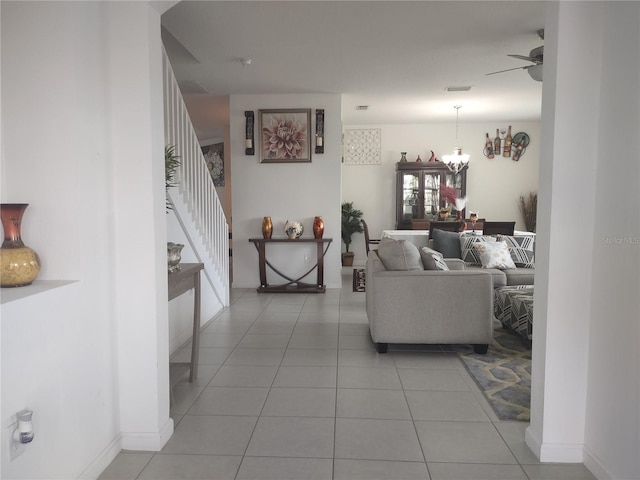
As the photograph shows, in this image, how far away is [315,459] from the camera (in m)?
2.04

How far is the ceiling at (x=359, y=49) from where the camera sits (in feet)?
11.0

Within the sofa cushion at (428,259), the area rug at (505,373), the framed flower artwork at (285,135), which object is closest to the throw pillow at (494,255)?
the area rug at (505,373)

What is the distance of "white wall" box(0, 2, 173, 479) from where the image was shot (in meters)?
1.63

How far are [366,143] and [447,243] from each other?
3461mm

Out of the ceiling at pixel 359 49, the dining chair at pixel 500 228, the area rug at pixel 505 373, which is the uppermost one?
the ceiling at pixel 359 49

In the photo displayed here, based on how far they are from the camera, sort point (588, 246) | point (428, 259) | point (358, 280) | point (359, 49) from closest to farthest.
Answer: point (588, 246), point (428, 259), point (359, 49), point (358, 280)

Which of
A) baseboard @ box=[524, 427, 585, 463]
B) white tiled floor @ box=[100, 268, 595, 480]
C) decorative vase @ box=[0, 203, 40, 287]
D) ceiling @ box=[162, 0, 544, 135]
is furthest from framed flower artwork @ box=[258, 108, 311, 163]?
baseboard @ box=[524, 427, 585, 463]

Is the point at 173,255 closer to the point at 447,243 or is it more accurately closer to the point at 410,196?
the point at 447,243

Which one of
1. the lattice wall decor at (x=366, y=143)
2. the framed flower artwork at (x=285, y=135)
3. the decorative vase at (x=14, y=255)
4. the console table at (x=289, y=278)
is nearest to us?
the decorative vase at (x=14, y=255)

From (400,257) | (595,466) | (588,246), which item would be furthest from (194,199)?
(595,466)

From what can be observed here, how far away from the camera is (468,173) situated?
27.1 feet

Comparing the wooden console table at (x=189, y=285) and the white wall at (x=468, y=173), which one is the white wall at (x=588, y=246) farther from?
the white wall at (x=468, y=173)

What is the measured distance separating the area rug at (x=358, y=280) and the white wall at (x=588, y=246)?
4071 mm

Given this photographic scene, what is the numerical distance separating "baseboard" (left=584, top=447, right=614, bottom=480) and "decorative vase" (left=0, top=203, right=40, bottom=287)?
2.38 meters
